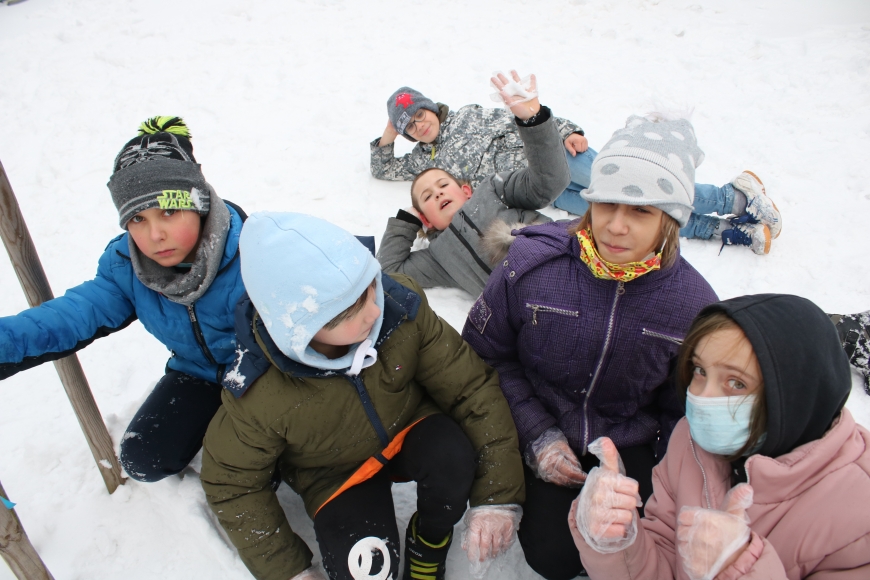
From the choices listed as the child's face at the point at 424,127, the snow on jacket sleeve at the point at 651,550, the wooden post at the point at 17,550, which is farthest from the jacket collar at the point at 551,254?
the child's face at the point at 424,127

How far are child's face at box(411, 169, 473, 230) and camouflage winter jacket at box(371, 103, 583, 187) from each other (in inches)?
26.8

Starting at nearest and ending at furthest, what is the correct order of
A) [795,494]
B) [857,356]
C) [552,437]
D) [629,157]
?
[795,494], [629,157], [552,437], [857,356]

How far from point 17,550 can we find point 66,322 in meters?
0.75

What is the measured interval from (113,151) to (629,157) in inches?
186

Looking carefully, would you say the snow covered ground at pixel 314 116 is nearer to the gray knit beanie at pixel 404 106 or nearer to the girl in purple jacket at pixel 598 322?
the girl in purple jacket at pixel 598 322

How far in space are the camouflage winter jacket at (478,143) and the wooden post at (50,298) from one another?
9.46ft

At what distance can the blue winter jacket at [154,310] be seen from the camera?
192 cm

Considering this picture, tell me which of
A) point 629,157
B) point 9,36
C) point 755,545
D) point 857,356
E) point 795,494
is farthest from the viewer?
point 9,36

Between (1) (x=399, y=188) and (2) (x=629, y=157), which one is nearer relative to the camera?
(2) (x=629, y=157)

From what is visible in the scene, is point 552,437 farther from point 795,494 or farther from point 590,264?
point 795,494

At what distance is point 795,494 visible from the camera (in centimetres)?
133

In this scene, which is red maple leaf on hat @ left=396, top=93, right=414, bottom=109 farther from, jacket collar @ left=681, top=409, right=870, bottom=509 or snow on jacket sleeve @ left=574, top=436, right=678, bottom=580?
jacket collar @ left=681, top=409, right=870, bottom=509

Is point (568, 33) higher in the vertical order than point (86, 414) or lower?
higher

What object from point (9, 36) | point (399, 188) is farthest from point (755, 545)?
point (9, 36)
